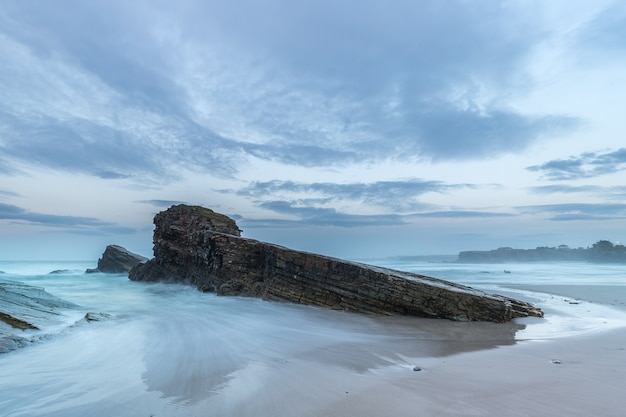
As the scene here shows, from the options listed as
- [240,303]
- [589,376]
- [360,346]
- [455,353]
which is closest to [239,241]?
[240,303]

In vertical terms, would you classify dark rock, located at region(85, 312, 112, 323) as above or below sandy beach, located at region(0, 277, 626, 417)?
below

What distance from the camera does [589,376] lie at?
177 inches

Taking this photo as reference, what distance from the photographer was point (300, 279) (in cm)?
1448

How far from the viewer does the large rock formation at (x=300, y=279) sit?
1057 cm

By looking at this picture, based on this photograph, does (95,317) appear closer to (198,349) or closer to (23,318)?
(23,318)

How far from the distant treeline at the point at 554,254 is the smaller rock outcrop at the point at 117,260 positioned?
271 feet

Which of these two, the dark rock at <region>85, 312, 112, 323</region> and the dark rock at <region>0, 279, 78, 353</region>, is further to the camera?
the dark rock at <region>85, 312, 112, 323</region>

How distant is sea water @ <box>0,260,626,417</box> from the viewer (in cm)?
432

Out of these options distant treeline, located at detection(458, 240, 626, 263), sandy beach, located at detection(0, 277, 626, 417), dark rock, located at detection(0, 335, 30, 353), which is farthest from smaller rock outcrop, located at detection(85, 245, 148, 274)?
distant treeline, located at detection(458, 240, 626, 263)

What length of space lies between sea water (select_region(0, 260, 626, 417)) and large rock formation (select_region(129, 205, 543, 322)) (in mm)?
757

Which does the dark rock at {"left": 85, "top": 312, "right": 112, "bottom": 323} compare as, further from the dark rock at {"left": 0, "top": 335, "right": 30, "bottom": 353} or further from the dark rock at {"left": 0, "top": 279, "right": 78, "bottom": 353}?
the dark rock at {"left": 0, "top": 335, "right": 30, "bottom": 353}

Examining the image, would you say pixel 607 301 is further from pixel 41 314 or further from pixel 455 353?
pixel 41 314

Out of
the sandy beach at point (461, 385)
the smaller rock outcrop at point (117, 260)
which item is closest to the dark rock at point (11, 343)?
the sandy beach at point (461, 385)

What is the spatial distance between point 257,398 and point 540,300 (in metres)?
15.0
